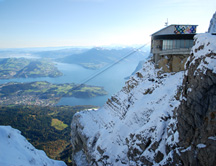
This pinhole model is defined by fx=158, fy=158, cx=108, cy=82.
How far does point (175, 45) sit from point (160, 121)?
41.2 feet

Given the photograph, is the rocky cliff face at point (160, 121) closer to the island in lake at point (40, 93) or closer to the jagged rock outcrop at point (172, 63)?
the jagged rock outcrop at point (172, 63)

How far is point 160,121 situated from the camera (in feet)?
52.6

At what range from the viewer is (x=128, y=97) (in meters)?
26.1

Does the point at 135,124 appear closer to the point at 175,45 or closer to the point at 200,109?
the point at 200,109

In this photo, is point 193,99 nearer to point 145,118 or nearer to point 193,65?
point 193,65

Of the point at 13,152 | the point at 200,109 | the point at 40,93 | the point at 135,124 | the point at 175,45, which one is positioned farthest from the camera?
the point at 40,93

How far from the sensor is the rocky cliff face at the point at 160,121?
10.8m

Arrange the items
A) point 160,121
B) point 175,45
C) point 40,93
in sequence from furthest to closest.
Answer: point 40,93
point 175,45
point 160,121

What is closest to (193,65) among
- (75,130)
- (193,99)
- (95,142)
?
(193,99)

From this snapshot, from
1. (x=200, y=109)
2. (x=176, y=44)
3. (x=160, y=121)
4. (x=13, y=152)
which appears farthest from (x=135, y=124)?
(x=13, y=152)

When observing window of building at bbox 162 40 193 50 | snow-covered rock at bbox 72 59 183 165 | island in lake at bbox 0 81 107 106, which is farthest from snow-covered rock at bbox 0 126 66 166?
island in lake at bbox 0 81 107 106

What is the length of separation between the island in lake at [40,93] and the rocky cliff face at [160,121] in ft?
356

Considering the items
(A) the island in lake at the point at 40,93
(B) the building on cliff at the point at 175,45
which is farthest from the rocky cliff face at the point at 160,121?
(A) the island in lake at the point at 40,93

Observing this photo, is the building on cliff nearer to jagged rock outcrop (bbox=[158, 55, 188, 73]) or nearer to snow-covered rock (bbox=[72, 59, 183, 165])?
jagged rock outcrop (bbox=[158, 55, 188, 73])
